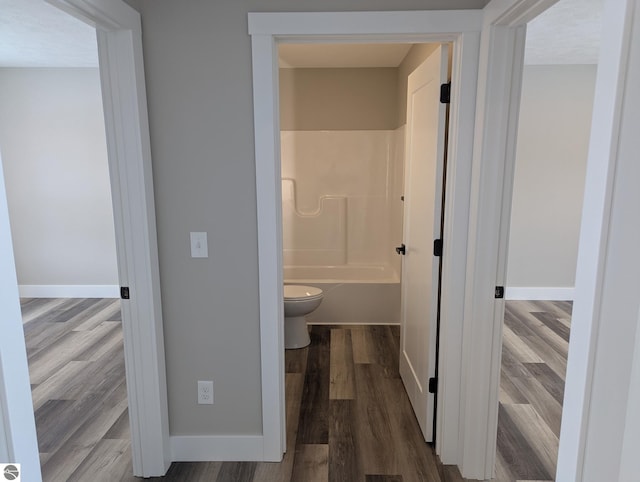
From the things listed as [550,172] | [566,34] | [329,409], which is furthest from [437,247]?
[550,172]

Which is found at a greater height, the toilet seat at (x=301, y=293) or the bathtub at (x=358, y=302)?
the toilet seat at (x=301, y=293)

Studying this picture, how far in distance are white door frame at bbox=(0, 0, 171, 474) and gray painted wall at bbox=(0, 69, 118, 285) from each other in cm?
311

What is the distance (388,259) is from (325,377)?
5.91ft

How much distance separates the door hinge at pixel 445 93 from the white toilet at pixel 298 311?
6.48 ft

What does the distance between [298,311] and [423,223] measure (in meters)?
1.56

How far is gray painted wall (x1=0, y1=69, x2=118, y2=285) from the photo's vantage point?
4555mm

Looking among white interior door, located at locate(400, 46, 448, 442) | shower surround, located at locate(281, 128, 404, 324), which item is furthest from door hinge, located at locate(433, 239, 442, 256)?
shower surround, located at locate(281, 128, 404, 324)

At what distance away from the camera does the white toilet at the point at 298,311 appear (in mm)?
3516

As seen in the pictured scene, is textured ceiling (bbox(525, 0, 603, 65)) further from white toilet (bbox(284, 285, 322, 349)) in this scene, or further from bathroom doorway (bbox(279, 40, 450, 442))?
white toilet (bbox(284, 285, 322, 349))

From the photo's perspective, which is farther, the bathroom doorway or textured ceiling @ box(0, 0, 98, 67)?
the bathroom doorway

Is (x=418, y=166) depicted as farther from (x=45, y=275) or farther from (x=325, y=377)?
(x=45, y=275)

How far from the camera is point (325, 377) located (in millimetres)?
3176

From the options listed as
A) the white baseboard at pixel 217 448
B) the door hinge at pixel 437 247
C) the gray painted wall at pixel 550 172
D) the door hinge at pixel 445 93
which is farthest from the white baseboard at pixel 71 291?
the gray painted wall at pixel 550 172

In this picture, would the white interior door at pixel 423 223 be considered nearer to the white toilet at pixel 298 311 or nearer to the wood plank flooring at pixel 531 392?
the wood plank flooring at pixel 531 392
